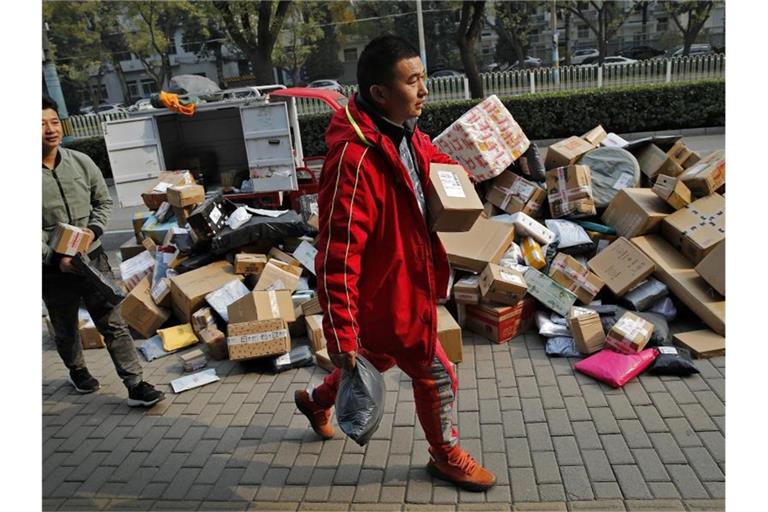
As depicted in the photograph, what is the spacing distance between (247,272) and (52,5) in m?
28.3

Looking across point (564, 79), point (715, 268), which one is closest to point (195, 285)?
point (715, 268)

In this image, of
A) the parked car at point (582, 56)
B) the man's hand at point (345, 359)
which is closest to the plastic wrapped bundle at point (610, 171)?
the man's hand at point (345, 359)

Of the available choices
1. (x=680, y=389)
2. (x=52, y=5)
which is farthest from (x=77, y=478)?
(x=52, y=5)

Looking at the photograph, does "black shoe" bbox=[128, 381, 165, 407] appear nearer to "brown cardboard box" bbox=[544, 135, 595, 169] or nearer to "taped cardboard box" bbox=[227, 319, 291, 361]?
"taped cardboard box" bbox=[227, 319, 291, 361]

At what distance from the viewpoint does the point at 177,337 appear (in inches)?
187

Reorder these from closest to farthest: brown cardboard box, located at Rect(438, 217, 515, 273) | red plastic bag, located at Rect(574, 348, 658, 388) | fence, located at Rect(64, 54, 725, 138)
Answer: red plastic bag, located at Rect(574, 348, 658, 388) → brown cardboard box, located at Rect(438, 217, 515, 273) → fence, located at Rect(64, 54, 725, 138)

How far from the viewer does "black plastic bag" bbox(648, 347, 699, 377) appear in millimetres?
3631

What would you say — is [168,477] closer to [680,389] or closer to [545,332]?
[545,332]

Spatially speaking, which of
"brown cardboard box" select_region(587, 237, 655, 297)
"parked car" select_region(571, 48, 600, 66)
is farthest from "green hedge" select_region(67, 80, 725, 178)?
"parked car" select_region(571, 48, 600, 66)

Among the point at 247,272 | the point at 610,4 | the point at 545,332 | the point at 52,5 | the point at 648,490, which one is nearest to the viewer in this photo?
the point at 648,490

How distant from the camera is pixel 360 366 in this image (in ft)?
7.98

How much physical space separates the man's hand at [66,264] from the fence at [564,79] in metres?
11.6

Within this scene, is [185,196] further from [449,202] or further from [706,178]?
[706,178]

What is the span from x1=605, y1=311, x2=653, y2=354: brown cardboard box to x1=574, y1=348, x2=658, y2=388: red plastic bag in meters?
0.05
